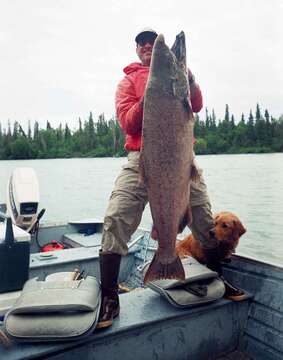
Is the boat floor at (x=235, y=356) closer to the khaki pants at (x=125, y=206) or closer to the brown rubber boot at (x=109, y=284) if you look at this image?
the brown rubber boot at (x=109, y=284)

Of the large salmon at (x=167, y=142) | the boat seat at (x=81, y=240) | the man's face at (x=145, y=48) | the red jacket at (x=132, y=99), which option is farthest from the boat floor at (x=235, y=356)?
the boat seat at (x=81, y=240)

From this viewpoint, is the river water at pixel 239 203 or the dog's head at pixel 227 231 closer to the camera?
the dog's head at pixel 227 231

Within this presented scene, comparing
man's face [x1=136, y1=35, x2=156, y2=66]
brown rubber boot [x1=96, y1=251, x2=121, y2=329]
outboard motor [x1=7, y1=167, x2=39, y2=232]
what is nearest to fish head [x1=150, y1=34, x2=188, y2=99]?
man's face [x1=136, y1=35, x2=156, y2=66]

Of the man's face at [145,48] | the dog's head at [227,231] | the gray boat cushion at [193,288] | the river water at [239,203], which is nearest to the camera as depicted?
the man's face at [145,48]

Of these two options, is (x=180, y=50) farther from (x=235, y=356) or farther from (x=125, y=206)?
(x=235, y=356)

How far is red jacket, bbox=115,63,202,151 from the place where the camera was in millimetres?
3318

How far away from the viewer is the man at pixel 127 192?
3410mm

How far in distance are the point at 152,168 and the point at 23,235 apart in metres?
1.85

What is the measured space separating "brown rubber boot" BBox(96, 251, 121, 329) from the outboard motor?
150 inches

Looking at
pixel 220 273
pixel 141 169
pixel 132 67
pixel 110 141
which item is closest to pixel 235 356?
pixel 220 273

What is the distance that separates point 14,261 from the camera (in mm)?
4152

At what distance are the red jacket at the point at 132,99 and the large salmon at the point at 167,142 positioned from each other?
0.32 meters

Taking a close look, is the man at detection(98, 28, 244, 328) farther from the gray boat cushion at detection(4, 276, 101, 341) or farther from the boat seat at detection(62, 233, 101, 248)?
the boat seat at detection(62, 233, 101, 248)

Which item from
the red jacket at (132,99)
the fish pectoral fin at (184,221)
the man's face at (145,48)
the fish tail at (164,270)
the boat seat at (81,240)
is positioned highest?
the man's face at (145,48)
